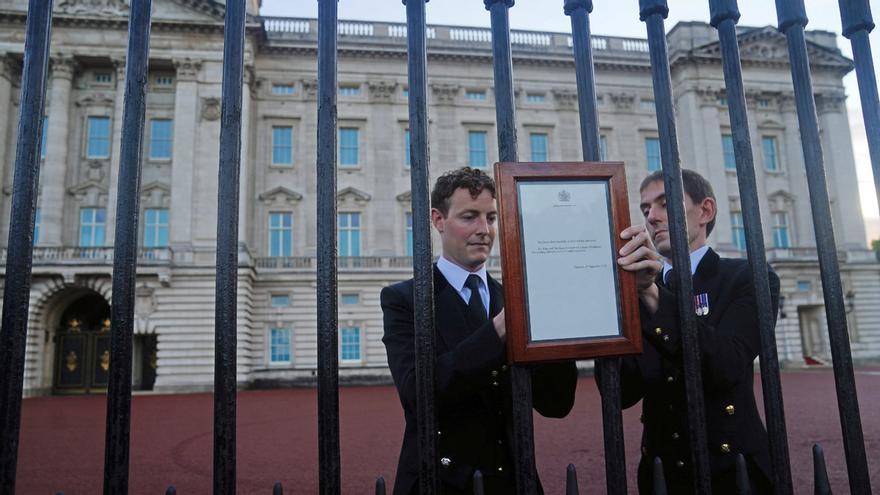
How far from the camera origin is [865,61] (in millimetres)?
1864

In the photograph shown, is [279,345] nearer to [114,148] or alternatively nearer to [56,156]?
[114,148]

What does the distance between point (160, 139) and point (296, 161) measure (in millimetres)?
5875

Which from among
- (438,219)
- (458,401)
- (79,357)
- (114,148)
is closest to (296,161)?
(114,148)

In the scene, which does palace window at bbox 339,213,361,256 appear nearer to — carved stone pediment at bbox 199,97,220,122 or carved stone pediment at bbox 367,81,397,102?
carved stone pediment at bbox 367,81,397,102

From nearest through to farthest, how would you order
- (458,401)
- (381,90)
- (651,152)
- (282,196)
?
1. (458,401)
2. (282,196)
3. (381,90)
4. (651,152)

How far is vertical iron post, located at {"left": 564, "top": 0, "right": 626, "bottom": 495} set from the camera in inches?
58.4

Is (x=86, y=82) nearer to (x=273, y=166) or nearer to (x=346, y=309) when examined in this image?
(x=273, y=166)

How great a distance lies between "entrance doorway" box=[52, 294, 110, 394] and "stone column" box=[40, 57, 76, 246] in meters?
3.39

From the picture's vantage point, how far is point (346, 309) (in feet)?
89.9

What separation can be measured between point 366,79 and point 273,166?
20.6ft

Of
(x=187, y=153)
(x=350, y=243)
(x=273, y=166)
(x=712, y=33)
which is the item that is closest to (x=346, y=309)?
(x=350, y=243)

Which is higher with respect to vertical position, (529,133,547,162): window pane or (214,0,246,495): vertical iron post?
(529,133,547,162): window pane

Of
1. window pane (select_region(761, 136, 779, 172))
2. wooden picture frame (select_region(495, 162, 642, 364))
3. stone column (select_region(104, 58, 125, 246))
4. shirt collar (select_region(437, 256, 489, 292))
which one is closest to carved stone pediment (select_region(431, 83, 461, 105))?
stone column (select_region(104, 58, 125, 246))

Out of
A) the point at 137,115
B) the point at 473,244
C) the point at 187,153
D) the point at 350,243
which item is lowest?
the point at 473,244
